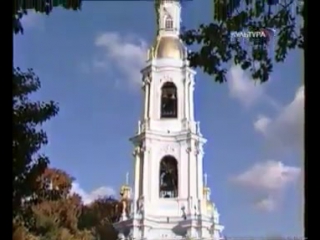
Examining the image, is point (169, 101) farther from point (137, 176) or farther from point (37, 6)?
point (37, 6)

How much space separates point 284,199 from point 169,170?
0.29 meters

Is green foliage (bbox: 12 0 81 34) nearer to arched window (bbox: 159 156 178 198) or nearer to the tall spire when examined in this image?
the tall spire

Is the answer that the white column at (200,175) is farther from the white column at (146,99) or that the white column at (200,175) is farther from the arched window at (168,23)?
the arched window at (168,23)

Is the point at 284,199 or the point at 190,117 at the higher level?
the point at 190,117

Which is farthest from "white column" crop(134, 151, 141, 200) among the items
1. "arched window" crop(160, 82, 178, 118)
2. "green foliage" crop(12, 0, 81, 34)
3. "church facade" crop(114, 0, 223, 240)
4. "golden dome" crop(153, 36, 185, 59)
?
"green foliage" crop(12, 0, 81, 34)

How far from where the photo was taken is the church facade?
4.29 ft

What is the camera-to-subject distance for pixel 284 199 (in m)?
1.27

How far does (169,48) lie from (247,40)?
18cm

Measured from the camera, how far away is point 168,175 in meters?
1.40

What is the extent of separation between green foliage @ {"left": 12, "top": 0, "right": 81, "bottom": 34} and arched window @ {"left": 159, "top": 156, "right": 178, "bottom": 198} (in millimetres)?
422

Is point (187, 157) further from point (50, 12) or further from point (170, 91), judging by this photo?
point (50, 12)

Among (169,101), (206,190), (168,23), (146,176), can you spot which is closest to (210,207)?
(206,190)
